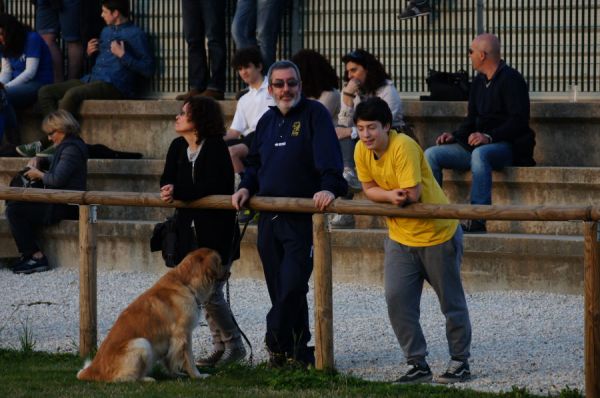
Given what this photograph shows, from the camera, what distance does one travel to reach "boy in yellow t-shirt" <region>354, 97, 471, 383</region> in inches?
317

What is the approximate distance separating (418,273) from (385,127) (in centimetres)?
95

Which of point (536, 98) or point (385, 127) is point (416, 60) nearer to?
point (536, 98)

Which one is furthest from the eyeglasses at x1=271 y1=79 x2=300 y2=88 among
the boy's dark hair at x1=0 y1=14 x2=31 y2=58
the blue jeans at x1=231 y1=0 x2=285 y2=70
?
the boy's dark hair at x1=0 y1=14 x2=31 y2=58

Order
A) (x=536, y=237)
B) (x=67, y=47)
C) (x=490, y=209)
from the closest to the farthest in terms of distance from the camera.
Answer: (x=490, y=209), (x=536, y=237), (x=67, y=47)

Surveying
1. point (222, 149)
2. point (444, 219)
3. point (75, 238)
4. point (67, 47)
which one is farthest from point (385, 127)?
point (67, 47)

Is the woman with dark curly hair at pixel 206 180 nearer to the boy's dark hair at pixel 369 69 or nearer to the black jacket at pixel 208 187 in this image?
the black jacket at pixel 208 187

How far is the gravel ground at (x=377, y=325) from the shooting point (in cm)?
883

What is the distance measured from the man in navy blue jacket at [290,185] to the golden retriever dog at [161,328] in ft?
1.35

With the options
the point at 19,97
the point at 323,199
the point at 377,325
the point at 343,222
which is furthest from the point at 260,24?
the point at 323,199

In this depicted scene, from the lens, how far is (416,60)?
1455 cm

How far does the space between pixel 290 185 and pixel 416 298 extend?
1.09m

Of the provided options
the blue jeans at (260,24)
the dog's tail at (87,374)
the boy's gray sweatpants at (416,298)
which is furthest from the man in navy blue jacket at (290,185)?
the blue jeans at (260,24)

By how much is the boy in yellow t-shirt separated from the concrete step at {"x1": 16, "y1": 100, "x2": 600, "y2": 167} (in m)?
4.89

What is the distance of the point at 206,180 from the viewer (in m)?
8.81
